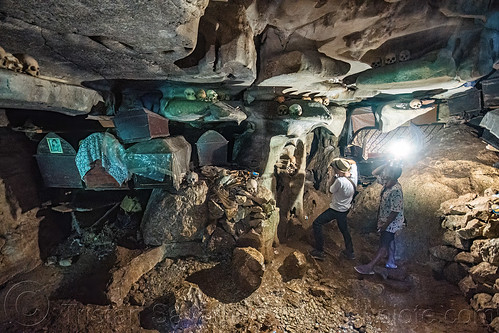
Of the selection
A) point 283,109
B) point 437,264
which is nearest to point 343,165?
point 283,109

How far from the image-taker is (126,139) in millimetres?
4797

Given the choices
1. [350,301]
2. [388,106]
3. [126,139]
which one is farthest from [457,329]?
[126,139]

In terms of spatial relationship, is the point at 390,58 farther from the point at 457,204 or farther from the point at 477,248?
the point at 477,248

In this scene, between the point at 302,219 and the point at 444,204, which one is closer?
the point at 444,204

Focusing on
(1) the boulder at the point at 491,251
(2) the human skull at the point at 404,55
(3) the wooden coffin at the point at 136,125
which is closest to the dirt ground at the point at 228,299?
(1) the boulder at the point at 491,251

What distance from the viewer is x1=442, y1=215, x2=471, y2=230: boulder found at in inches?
195

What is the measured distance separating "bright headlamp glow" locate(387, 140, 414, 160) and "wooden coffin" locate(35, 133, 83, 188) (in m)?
9.44

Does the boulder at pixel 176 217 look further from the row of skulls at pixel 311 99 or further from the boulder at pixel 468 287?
the boulder at pixel 468 287

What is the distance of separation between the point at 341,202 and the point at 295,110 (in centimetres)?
257

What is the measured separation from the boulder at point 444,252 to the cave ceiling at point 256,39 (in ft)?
12.3

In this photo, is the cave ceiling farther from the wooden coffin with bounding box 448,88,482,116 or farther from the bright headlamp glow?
the bright headlamp glow

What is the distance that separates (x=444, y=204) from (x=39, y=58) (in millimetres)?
8738

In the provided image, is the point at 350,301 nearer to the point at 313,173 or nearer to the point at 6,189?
the point at 313,173

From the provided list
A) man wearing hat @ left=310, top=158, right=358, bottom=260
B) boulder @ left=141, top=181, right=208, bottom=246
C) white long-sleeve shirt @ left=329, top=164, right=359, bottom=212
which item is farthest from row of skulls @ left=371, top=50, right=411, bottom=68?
boulder @ left=141, top=181, right=208, bottom=246
